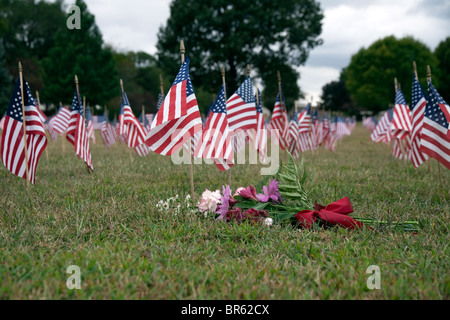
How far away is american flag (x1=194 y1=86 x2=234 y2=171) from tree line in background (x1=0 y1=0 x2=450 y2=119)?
10189mm

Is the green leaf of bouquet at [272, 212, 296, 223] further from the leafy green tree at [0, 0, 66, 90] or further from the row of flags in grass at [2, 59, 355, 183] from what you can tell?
the leafy green tree at [0, 0, 66, 90]

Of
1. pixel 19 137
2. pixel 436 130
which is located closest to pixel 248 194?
pixel 436 130

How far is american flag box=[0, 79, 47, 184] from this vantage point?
21.8 ft

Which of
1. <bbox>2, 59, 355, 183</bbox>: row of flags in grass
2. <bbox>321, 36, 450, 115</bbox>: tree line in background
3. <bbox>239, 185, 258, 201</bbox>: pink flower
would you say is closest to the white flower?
<bbox>239, 185, 258, 201</bbox>: pink flower

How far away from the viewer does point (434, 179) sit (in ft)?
25.2

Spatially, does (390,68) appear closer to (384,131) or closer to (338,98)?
(338,98)

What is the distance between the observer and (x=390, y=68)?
6041 centimetres

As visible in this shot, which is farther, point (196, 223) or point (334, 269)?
point (196, 223)

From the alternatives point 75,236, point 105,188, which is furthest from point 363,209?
point 105,188

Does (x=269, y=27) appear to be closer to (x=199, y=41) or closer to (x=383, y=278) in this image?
(x=199, y=41)

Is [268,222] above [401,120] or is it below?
below

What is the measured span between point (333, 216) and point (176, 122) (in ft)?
7.82
